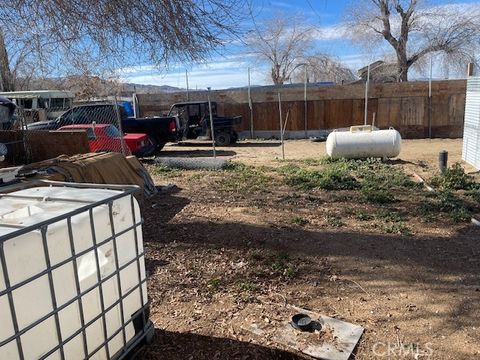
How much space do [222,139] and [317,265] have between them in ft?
47.6

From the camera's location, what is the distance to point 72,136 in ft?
27.0

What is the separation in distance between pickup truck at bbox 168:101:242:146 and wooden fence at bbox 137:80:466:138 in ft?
9.45

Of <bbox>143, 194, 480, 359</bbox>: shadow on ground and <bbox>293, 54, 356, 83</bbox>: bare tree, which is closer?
<bbox>143, 194, 480, 359</bbox>: shadow on ground

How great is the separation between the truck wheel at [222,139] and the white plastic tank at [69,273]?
15667mm

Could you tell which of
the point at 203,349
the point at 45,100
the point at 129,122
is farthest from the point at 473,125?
the point at 45,100

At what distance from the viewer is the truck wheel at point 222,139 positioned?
18.2m

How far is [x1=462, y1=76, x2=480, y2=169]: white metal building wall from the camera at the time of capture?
410 inches

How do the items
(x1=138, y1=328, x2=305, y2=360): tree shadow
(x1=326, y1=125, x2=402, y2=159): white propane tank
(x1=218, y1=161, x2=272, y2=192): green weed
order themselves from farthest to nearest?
(x1=326, y1=125, x2=402, y2=159): white propane tank < (x1=218, y1=161, x2=272, y2=192): green weed < (x1=138, y1=328, x2=305, y2=360): tree shadow

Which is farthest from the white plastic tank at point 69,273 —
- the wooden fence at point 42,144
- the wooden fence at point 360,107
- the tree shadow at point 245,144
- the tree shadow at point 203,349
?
the wooden fence at point 360,107

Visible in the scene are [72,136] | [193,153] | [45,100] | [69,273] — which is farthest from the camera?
[45,100]

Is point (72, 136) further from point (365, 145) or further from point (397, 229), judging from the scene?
point (365, 145)

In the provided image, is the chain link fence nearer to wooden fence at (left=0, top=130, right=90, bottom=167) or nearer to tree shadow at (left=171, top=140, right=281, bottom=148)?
wooden fence at (left=0, top=130, right=90, bottom=167)

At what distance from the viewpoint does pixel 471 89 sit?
36.0 ft

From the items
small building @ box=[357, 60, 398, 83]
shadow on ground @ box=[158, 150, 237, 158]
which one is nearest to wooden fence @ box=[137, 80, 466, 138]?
shadow on ground @ box=[158, 150, 237, 158]
